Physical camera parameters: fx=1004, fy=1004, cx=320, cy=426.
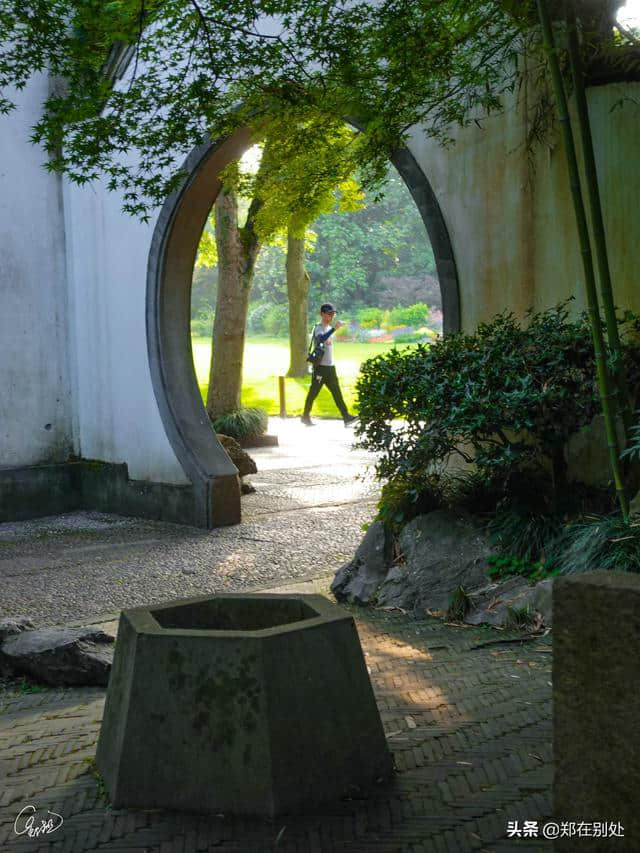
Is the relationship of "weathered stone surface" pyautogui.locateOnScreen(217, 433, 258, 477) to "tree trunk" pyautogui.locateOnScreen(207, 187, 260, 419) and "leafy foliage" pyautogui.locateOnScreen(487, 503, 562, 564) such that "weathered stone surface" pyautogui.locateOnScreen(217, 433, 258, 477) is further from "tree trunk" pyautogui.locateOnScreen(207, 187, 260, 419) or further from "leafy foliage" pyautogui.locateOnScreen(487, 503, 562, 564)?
"leafy foliage" pyautogui.locateOnScreen(487, 503, 562, 564)

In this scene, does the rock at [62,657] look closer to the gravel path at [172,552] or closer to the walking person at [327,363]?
the gravel path at [172,552]

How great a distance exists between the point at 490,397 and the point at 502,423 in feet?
0.57

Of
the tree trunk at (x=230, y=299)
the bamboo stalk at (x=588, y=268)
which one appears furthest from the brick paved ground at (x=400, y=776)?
the tree trunk at (x=230, y=299)

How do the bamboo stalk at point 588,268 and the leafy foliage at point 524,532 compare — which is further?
the leafy foliage at point 524,532

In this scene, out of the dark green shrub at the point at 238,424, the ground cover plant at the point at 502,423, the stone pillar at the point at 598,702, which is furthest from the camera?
the dark green shrub at the point at 238,424

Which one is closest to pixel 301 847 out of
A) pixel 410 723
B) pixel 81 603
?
pixel 410 723

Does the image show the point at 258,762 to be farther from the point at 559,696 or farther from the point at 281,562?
the point at 281,562

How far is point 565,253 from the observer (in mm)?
7012

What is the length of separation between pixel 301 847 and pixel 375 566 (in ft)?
12.6

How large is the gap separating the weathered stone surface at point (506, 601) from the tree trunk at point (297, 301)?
1566cm

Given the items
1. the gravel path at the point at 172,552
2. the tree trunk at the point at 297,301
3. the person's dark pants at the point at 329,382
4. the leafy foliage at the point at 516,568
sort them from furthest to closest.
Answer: the tree trunk at the point at 297,301
the person's dark pants at the point at 329,382
the gravel path at the point at 172,552
the leafy foliage at the point at 516,568

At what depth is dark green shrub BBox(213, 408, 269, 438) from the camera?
1545 centimetres

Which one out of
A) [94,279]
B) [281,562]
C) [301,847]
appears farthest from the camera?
[94,279]

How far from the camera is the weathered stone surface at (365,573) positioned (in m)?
6.64
